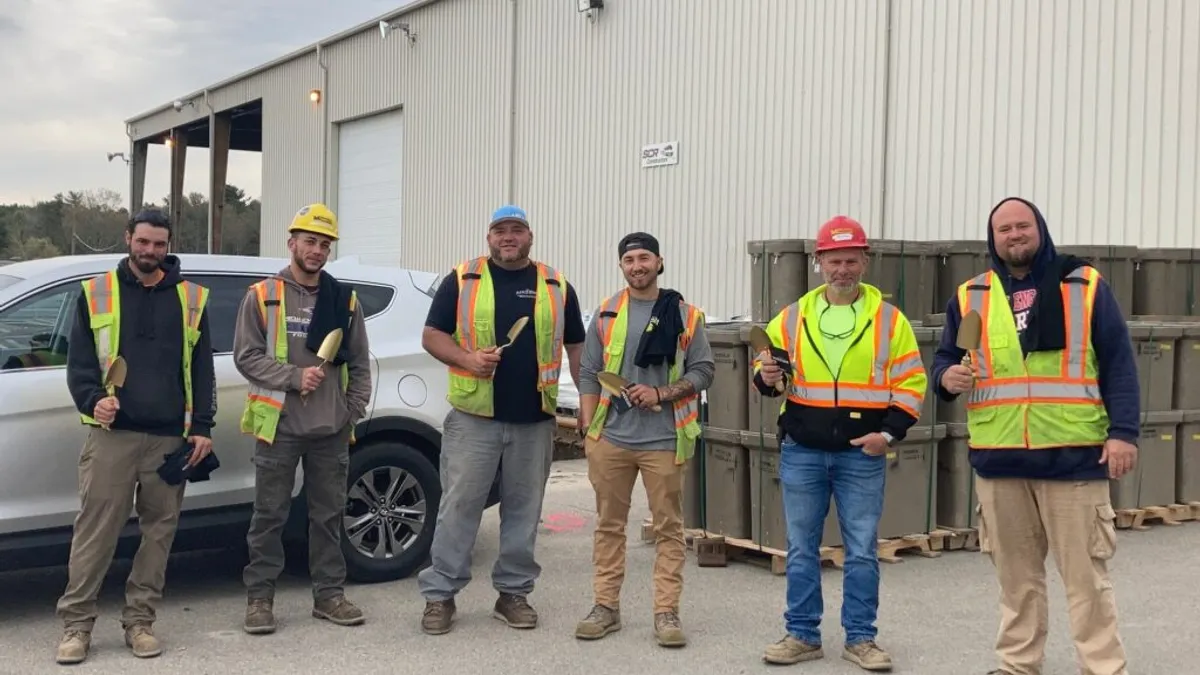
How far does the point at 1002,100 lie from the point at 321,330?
8.84 meters

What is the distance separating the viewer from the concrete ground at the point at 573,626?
5105 mm

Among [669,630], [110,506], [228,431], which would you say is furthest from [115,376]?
[669,630]

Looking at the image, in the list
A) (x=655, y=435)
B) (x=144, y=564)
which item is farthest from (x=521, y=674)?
(x=144, y=564)

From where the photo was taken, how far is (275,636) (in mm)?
5523

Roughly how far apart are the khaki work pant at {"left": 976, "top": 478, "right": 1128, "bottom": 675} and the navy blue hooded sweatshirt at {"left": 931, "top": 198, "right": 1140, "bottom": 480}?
7cm

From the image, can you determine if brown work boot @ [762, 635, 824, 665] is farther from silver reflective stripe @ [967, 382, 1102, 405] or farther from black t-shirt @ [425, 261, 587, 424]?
black t-shirt @ [425, 261, 587, 424]

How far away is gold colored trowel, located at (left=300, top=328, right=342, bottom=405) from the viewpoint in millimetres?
5500

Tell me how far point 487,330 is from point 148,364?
152 cm

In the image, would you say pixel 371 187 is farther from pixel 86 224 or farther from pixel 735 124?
pixel 86 224

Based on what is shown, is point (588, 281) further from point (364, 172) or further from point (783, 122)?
point (364, 172)

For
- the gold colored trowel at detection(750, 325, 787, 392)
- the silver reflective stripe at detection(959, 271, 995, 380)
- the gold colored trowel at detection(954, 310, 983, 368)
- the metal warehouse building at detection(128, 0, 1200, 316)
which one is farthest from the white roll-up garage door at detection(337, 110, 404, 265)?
the gold colored trowel at detection(954, 310, 983, 368)

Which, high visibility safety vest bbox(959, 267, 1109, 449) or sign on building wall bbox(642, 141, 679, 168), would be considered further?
sign on building wall bbox(642, 141, 679, 168)

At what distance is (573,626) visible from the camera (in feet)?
18.8

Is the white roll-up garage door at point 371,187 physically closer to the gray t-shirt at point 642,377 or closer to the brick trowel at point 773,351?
the gray t-shirt at point 642,377
